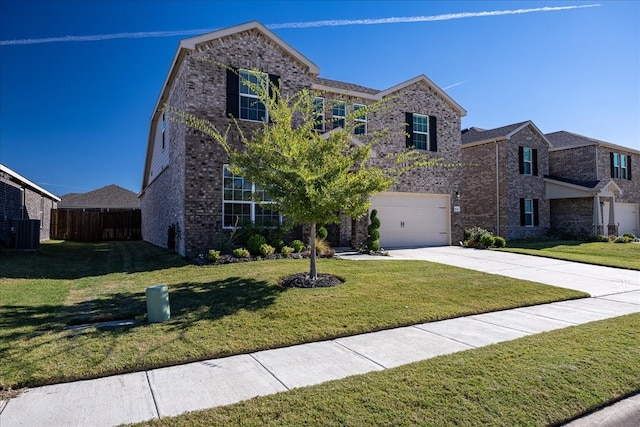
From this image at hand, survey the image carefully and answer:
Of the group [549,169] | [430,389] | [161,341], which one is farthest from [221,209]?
[549,169]

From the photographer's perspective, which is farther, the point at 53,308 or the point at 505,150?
the point at 505,150

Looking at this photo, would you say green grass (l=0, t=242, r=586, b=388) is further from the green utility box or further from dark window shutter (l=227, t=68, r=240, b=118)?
dark window shutter (l=227, t=68, r=240, b=118)

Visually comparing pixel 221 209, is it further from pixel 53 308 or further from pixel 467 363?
pixel 467 363

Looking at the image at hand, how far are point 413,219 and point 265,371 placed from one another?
14.6 meters

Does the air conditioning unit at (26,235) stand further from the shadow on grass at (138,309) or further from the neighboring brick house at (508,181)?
the neighboring brick house at (508,181)

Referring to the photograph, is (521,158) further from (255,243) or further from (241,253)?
(241,253)

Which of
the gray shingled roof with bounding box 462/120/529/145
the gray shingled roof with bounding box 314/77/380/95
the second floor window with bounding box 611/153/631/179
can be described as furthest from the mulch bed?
the second floor window with bounding box 611/153/631/179

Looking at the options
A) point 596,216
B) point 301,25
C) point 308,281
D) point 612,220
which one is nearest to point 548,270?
point 308,281

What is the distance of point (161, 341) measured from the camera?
4848 mm

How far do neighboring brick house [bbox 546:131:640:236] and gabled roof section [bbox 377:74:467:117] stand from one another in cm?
882

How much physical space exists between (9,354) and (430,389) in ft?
15.4

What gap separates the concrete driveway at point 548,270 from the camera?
8.63 meters

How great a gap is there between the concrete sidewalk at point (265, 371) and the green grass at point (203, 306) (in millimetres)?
279

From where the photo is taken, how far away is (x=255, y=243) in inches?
468
